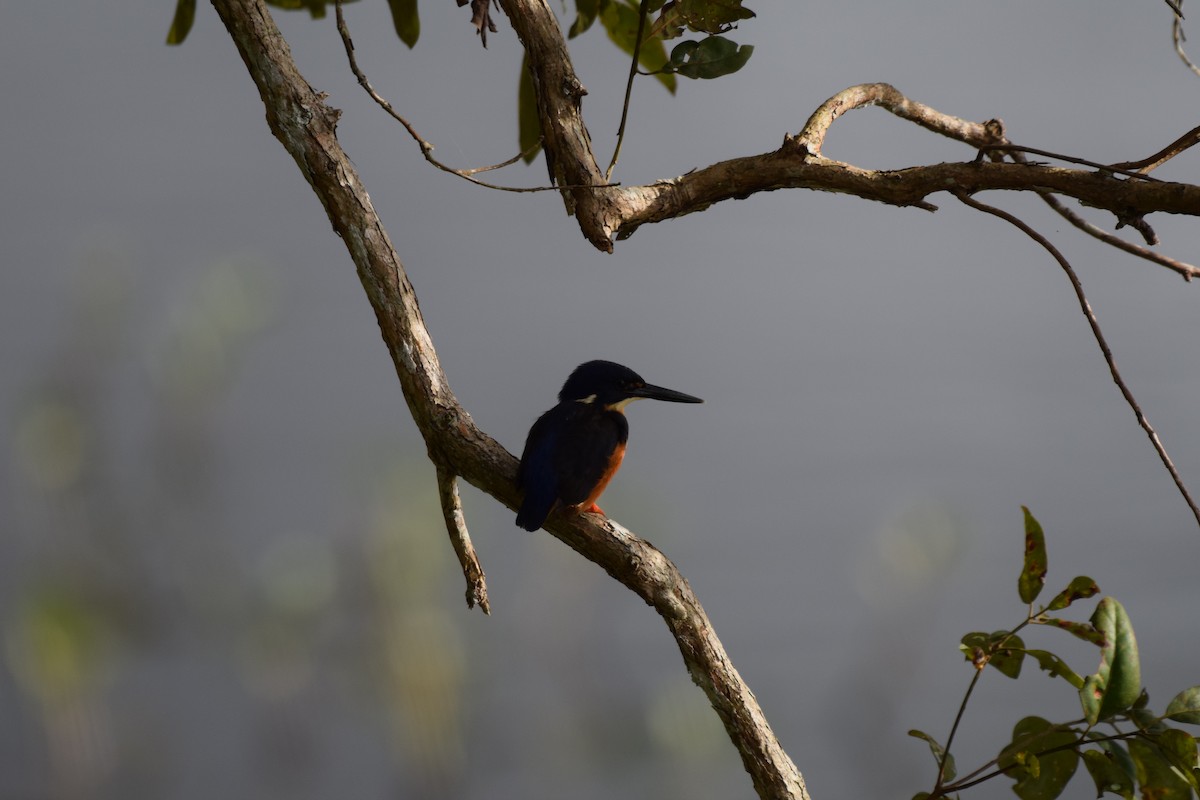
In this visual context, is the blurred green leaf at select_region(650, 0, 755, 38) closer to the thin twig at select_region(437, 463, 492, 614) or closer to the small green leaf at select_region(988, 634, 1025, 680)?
the thin twig at select_region(437, 463, 492, 614)

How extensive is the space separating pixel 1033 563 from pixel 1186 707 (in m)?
0.26

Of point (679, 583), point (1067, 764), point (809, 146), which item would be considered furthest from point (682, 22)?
point (1067, 764)

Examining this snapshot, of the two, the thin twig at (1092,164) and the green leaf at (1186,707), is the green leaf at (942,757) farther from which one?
the thin twig at (1092,164)

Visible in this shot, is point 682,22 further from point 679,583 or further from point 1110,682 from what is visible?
point 1110,682

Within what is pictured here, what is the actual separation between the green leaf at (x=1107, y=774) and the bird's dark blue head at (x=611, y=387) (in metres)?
1.07

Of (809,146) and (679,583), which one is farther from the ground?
(809,146)

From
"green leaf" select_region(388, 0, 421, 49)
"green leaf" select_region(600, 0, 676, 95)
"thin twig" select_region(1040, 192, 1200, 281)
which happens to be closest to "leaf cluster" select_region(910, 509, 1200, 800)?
"thin twig" select_region(1040, 192, 1200, 281)

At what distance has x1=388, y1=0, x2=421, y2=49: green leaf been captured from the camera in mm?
2275

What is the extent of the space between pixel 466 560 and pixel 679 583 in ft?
1.28

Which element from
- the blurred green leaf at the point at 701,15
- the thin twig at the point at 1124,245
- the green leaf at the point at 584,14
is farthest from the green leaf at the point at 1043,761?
the green leaf at the point at 584,14

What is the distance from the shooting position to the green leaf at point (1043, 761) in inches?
60.6

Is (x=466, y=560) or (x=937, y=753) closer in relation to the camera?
(x=937, y=753)

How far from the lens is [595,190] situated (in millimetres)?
1802

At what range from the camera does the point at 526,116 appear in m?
Result: 2.28
